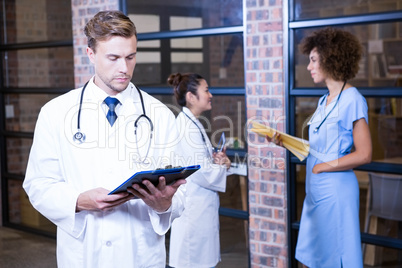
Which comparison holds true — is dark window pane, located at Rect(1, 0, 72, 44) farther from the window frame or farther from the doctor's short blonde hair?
the doctor's short blonde hair

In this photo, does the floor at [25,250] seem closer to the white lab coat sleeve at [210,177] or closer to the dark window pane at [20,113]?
the dark window pane at [20,113]

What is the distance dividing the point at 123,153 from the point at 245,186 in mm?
2203

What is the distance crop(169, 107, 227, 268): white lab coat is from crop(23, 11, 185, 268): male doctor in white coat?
128cm

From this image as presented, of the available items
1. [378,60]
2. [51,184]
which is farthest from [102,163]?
[378,60]

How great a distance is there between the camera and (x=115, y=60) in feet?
7.38

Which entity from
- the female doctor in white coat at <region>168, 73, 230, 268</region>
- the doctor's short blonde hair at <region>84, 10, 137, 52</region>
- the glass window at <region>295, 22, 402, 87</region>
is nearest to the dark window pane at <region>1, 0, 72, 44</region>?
the glass window at <region>295, 22, 402, 87</region>

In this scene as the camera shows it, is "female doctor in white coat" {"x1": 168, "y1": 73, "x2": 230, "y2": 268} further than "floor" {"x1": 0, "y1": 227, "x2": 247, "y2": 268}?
No

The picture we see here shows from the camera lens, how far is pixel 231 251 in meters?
4.61

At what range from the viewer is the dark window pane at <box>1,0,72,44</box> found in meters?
6.26

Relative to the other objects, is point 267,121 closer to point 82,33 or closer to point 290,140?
point 290,140

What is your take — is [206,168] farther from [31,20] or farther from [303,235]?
[31,20]

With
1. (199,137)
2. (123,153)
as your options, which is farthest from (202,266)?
(123,153)

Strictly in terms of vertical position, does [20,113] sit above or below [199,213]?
above

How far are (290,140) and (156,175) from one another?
154 centimetres
